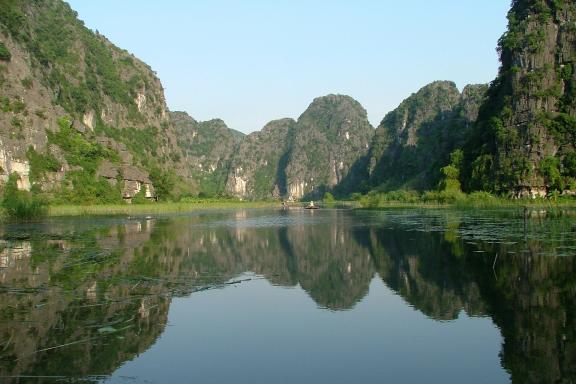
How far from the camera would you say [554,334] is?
8.77m

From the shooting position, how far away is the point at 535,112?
206 feet

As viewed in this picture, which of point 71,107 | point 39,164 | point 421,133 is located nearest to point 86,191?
point 39,164

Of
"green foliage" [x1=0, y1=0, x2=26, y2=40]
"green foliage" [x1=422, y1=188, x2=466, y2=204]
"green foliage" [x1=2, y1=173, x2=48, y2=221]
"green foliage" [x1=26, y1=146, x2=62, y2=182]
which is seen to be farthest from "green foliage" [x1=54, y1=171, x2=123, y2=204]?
"green foliage" [x1=422, y1=188, x2=466, y2=204]

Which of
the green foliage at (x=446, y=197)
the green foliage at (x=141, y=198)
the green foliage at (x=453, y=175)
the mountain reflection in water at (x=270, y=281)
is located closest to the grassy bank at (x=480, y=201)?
the green foliage at (x=446, y=197)

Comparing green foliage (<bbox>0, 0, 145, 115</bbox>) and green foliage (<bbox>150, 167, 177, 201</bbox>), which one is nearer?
green foliage (<bbox>0, 0, 145, 115</bbox>)

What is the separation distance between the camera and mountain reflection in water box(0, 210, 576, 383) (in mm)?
8281

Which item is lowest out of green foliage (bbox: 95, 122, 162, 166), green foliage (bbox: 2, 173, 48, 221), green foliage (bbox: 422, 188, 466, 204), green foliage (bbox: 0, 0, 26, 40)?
green foliage (bbox: 2, 173, 48, 221)

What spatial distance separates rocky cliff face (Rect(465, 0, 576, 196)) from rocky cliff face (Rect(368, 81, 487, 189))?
2736 cm

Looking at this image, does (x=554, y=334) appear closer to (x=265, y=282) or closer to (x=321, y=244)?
(x=265, y=282)

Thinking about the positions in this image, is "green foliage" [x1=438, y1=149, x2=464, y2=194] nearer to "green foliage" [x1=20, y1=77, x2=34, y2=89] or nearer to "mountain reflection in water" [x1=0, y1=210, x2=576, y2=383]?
"mountain reflection in water" [x1=0, y1=210, x2=576, y2=383]

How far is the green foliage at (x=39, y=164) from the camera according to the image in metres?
55.8

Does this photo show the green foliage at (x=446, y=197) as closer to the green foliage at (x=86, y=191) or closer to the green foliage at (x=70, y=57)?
the green foliage at (x=86, y=191)

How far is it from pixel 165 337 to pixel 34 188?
167ft

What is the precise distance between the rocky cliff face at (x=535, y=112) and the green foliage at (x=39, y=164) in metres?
49.4
